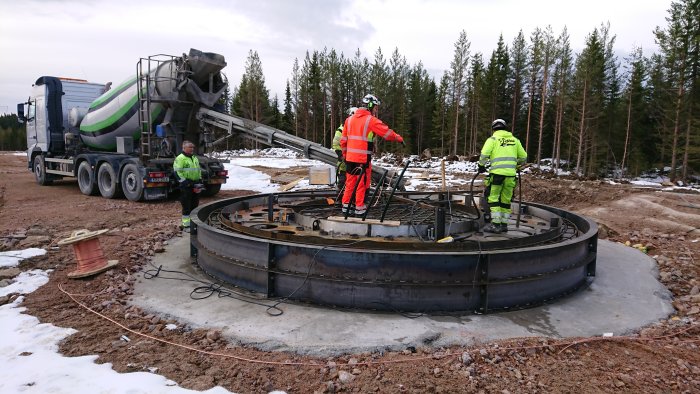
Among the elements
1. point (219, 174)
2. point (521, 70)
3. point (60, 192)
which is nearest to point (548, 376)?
point (219, 174)

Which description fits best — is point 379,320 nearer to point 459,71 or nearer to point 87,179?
point 87,179

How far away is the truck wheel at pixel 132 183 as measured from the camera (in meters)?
13.4

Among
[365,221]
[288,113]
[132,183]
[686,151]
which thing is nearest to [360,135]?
[365,221]

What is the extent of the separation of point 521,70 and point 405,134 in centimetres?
1367

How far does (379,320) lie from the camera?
454 cm

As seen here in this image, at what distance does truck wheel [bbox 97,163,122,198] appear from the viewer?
46.1ft

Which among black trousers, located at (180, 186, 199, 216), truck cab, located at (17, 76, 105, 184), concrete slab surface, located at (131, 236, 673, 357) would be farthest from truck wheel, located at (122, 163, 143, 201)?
concrete slab surface, located at (131, 236, 673, 357)

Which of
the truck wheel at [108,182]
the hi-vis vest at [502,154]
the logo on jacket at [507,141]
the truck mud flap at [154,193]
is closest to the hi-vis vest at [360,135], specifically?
the hi-vis vest at [502,154]

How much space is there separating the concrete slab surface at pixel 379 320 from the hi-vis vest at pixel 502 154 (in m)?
2.03

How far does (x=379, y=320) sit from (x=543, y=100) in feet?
122

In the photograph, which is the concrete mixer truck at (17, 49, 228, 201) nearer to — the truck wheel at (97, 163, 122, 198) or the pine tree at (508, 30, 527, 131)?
the truck wheel at (97, 163, 122, 198)

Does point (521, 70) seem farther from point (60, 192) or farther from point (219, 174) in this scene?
point (60, 192)

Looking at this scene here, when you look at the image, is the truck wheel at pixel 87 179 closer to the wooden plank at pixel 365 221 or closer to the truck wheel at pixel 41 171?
the truck wheel at pixel 41 171

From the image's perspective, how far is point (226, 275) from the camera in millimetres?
5645
